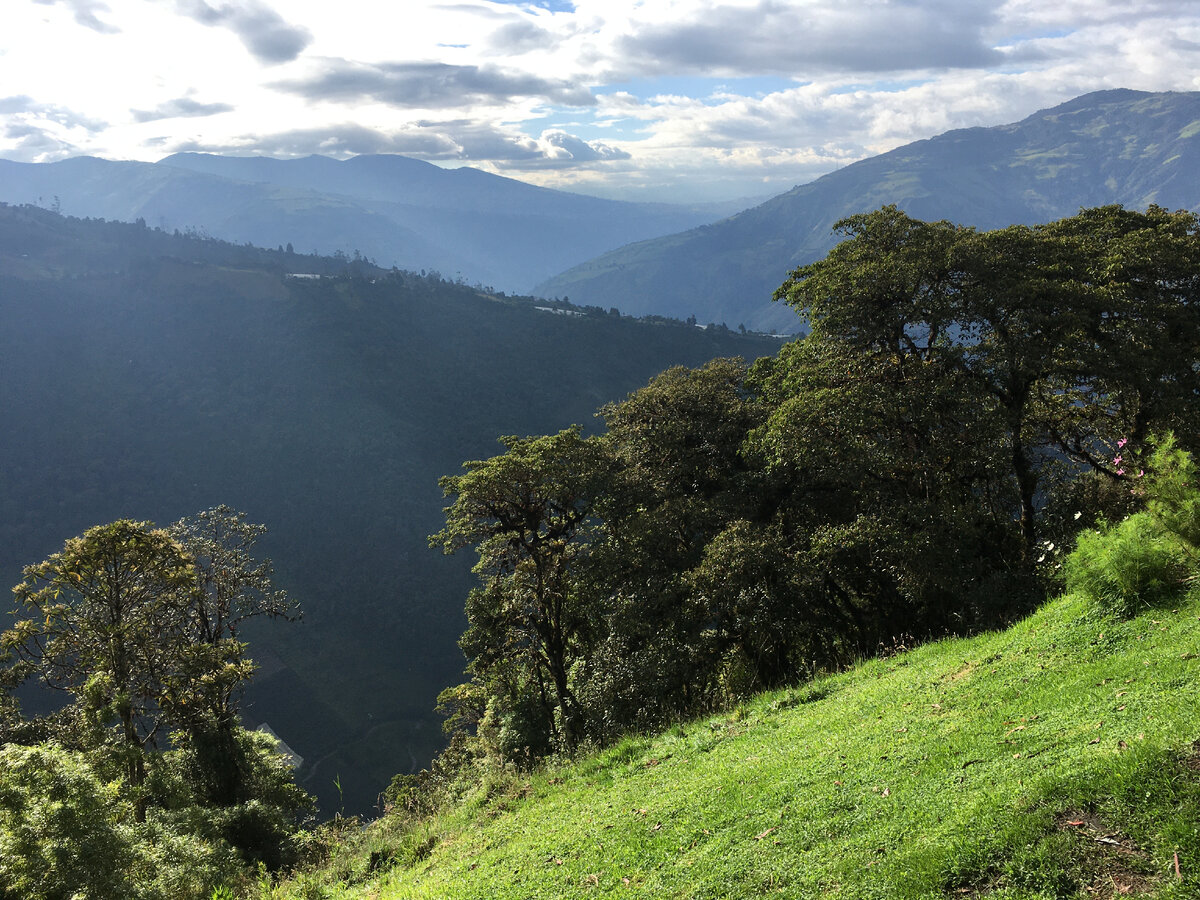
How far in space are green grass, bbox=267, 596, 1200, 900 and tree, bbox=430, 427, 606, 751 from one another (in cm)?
757

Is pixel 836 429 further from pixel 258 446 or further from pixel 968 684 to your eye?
pixel 258 446

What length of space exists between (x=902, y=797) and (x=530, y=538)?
14258mm

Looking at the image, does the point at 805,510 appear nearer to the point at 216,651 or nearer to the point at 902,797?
the point at 902,797

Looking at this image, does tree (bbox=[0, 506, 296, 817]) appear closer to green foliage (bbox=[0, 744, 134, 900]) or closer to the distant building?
green foliage (bbox=[0, 744, 134, 900])

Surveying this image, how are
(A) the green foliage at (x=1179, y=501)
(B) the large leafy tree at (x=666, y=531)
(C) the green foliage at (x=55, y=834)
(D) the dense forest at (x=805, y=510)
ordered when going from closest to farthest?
(C) the green foliage at (x=55, y=834), (A) the green foliage at (x=1179, y=501), (D) the dense forest at (x=805, y=510), (B) the large leafy tree at (x=666, y=531)

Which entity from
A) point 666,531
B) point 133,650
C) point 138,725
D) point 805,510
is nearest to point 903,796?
point 666,531

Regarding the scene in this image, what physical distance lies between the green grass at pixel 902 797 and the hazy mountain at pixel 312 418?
69.3 m

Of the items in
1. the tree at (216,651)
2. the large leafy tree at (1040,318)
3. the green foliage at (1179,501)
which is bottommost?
the tree at (216,651)

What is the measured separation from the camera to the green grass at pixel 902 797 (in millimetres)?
4953

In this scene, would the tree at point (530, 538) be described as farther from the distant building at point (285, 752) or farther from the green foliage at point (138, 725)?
the distant building at point (285, 752)

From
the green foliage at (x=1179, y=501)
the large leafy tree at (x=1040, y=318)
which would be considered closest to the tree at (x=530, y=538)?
the large leafy tree at (x=1040, y=318)

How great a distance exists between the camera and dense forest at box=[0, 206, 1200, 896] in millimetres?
14352

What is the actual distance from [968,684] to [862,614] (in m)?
9.85

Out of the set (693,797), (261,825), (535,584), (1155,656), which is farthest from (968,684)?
(261,825)
